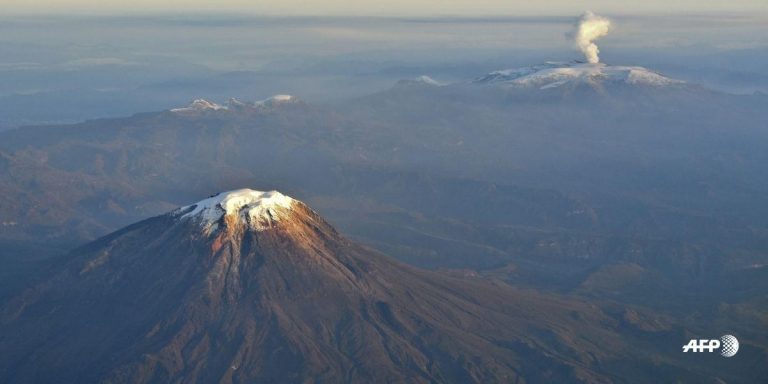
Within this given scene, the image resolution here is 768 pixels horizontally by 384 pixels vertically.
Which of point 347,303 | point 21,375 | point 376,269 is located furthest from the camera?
point 376,269

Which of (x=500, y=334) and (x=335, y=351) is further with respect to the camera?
(x=500, y=334)

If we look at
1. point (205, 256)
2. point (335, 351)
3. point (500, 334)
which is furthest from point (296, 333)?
point (500, 334)

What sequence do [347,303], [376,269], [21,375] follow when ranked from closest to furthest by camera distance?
[21,375]
[347,303]
[376,269]

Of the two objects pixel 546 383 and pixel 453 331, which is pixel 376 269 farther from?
pixel 546 383
